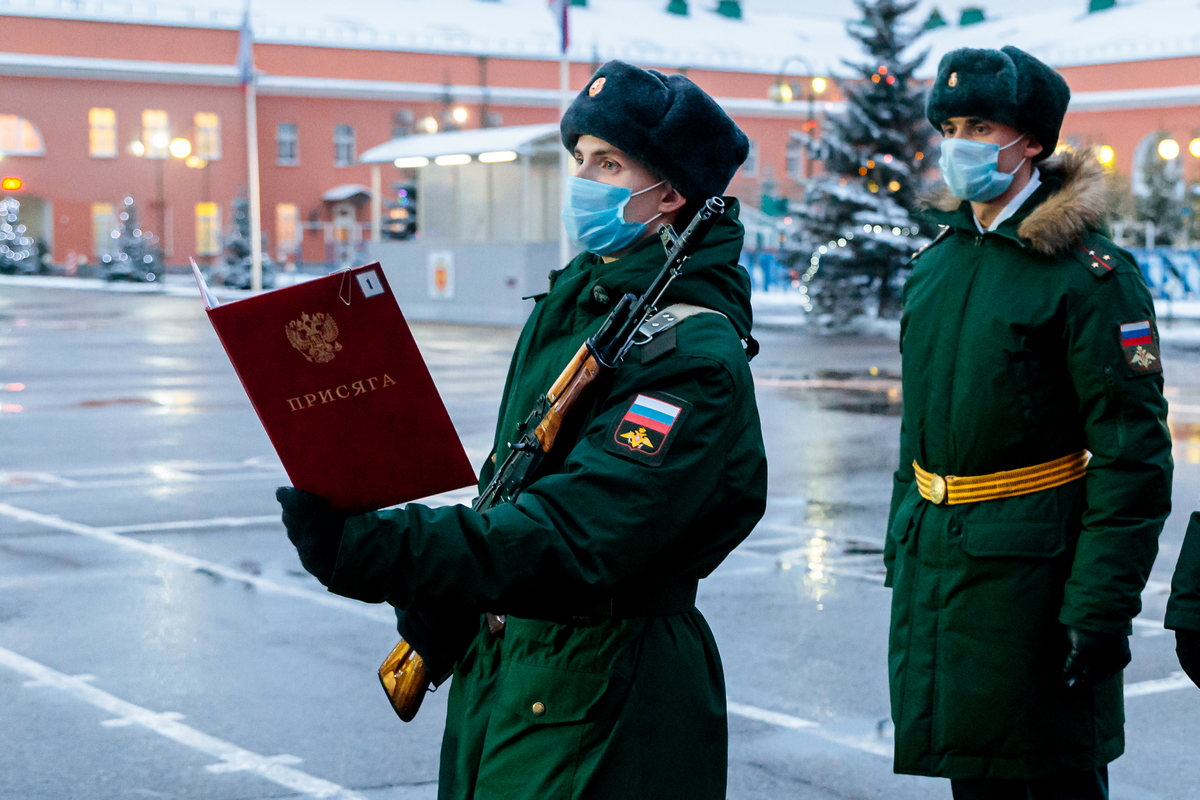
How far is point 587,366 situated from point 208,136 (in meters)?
57.5

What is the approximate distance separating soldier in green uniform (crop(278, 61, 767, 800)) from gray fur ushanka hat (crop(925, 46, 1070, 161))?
1.24m

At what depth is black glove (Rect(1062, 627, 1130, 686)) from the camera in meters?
3.20

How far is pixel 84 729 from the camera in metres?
5.11

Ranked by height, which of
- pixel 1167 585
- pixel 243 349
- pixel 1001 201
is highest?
pixel 1001 201

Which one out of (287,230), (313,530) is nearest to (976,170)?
(313,530)

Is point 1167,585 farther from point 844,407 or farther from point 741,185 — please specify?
point 741,185

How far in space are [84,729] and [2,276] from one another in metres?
51.2

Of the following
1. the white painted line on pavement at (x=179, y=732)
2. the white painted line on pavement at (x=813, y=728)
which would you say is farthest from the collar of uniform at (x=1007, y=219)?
the white painted line on pavement at (x=179, y=732)

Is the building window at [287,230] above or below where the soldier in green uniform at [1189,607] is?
above

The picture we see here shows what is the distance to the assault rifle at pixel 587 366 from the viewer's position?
7.51 feet

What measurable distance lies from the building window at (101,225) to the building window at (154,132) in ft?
8.36

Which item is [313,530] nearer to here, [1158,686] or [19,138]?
[1158,686]

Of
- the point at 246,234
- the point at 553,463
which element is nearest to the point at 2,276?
the point at 246,234

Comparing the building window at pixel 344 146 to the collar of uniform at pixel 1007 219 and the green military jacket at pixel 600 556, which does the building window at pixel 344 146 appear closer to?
the collar of uniform at pixel 1007 219
